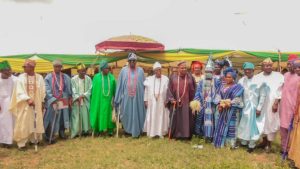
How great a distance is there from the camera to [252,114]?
22.2ft

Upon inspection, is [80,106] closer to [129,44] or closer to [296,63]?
[296,63]

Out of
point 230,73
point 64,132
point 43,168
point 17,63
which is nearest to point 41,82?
point 64,132

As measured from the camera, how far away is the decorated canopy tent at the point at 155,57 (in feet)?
33.3

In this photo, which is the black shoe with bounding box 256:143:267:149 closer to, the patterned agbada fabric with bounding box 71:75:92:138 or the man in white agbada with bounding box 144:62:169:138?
the man in white agbada with bounding box 144:62:169:138

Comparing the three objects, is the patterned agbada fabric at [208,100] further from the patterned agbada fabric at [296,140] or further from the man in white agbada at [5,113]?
the man in white agbada at [5,113]

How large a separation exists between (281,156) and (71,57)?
7558 millimetres

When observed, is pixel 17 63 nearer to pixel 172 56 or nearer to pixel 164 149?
pixel 172 56

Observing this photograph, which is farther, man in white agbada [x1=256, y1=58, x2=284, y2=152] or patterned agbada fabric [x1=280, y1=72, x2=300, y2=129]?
man in white agbada [x1=256, y1=58, x2=284, y2=152]

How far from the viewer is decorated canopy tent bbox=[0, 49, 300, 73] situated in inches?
399

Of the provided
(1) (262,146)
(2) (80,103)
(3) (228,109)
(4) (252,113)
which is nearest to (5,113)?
(2) (80,103)

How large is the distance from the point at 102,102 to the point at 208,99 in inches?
100

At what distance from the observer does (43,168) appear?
566 centimetres

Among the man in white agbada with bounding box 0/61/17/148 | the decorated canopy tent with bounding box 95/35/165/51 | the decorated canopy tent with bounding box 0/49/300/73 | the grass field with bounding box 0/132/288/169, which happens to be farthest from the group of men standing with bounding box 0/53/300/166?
the decorated canopy tent with bounding box 95/35/165/51

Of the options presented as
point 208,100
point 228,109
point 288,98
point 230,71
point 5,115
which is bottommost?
point 5,115
